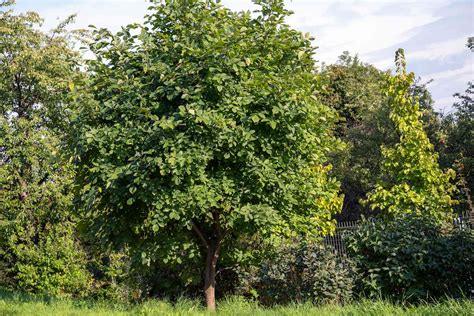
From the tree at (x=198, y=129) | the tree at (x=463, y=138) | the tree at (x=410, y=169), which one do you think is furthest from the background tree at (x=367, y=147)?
the tree at (x=198, y=129)

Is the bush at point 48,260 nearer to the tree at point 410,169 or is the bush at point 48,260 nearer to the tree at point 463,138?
the tree at point 410,169

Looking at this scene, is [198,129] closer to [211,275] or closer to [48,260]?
[211,275]

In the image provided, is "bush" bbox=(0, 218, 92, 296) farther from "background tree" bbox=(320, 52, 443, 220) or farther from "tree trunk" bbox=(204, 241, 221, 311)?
"background tree" bbox=(320, 52, 443, 220)

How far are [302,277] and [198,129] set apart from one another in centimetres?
376

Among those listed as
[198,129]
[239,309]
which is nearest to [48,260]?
[239,309]

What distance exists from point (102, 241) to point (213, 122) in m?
2.47

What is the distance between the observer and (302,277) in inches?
349

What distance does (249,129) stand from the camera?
272 inches

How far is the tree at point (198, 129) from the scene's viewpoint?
21.5 feet

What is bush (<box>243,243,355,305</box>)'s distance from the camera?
27.2 ft

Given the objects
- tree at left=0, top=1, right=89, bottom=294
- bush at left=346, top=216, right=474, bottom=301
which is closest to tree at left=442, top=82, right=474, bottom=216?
bush at left=346, top=216, right=474, bottom=301

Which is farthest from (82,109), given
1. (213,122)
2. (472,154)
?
(472,154)

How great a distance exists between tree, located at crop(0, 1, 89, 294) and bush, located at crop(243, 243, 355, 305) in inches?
246

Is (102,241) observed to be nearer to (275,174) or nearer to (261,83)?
(275,174)
